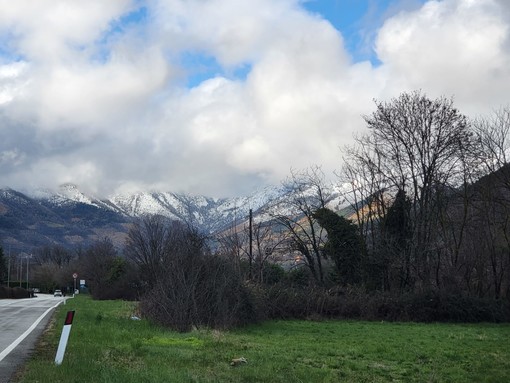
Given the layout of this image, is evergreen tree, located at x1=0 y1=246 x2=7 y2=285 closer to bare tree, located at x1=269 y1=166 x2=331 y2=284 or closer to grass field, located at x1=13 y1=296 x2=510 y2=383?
bare tree, located at x1=269 y1=166 x2=331 y2=284

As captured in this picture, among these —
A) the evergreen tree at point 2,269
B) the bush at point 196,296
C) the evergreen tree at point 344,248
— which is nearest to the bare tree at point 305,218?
the evergreen tree at point 344,248

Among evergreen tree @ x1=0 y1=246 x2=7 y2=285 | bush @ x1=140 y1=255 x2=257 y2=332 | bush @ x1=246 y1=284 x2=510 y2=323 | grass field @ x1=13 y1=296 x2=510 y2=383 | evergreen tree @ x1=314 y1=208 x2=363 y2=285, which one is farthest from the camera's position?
evergreen tree @ x1=0 y1=246 x2=7 y2=285

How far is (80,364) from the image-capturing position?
1055cm

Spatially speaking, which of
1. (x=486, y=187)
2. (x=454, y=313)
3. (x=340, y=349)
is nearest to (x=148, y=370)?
(x=340, y=349)

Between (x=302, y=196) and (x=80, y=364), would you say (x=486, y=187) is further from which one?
(x=80, y=364)

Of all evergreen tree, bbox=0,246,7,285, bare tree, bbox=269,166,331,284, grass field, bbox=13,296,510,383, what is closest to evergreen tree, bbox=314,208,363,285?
bare tree, bbox=269,166,331,284

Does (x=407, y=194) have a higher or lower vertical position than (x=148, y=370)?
higher

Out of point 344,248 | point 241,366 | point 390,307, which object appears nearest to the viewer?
point 241,366

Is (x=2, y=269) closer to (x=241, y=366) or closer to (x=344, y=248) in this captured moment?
(x=344, y=248)

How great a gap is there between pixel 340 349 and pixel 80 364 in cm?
878

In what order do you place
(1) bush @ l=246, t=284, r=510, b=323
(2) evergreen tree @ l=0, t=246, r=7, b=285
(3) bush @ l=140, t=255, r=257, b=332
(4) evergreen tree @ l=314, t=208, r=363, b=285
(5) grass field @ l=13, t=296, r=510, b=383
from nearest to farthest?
(5) grass field @ l=13, t=296, r=510, b=383, (3) bush @ l=140, t=255, r=257, b=332, (1) bush @ l=246, t=284, r=510, b=323, (4) evergreen tree @ l=314, t=208, r=363, b=285, (2) evergreen tree @ l=0, t=246, r=7, b=285

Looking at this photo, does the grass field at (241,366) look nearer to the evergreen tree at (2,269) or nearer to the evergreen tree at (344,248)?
the evergreen tree at (344,248)

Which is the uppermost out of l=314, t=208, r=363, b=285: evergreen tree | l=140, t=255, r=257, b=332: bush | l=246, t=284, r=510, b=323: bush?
l=314, t=208, r=363, b=285: evergreen tree

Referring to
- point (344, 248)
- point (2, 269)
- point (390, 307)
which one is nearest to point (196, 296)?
point (390, 307)
